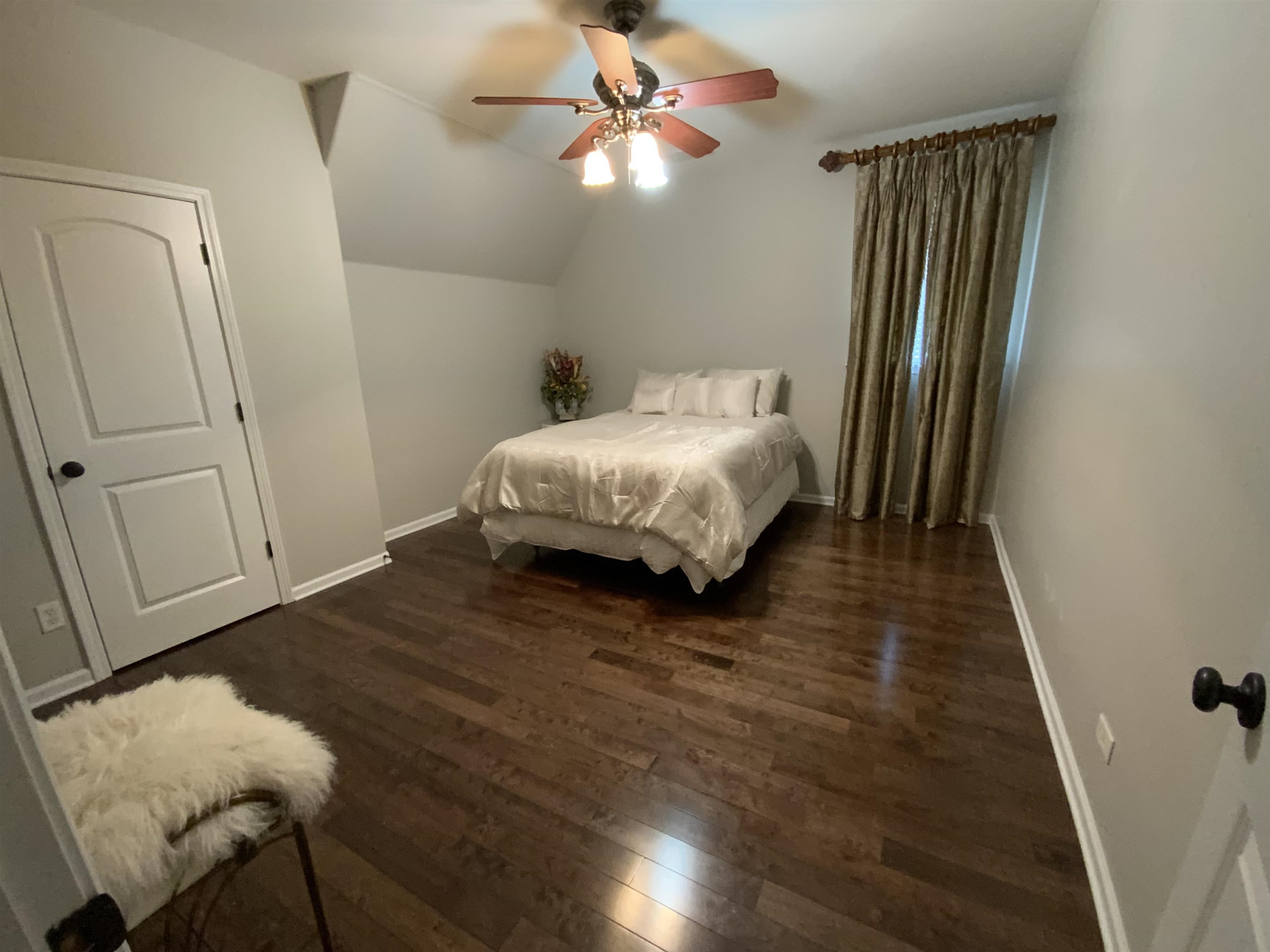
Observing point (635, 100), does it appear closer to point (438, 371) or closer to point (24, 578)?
point (438, 371)

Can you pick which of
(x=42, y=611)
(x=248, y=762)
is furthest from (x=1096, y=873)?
(x=42, y=611)

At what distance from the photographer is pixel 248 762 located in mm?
980

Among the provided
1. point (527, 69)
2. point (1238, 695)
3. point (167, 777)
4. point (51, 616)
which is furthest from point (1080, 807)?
point (51, 616)

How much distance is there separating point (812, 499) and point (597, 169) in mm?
2826

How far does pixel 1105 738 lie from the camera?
130 centimetres

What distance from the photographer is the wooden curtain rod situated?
2941 mm

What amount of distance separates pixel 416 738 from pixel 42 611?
163cm

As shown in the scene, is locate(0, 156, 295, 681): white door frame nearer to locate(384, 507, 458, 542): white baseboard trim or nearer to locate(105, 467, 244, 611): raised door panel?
locate(105, 467, 244, 611): raised door panel

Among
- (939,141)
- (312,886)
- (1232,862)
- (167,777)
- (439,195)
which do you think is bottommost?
(312,886)

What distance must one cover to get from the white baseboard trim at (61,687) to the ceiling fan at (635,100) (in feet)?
9.49

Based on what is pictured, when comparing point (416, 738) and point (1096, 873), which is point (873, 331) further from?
point (416, 738)

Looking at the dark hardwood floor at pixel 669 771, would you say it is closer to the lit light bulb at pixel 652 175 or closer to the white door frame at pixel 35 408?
the white door frame at pixel 35 408

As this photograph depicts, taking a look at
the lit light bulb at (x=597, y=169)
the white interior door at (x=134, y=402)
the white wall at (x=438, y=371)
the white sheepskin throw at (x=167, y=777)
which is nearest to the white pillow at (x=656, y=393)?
the white wall at (x=438, y=371)

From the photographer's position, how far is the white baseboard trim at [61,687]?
2080mm
